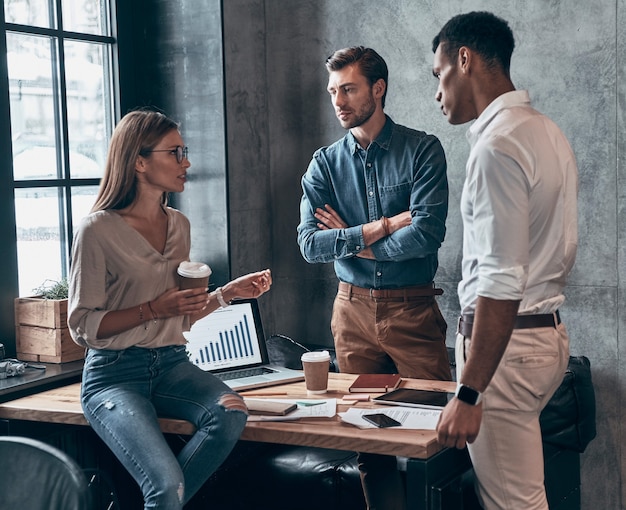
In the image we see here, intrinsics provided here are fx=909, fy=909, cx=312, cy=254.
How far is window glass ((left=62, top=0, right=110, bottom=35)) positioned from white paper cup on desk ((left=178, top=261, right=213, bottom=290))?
66.9 inches

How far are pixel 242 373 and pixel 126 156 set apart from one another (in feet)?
3.03

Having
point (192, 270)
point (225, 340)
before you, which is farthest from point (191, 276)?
point (225, 340)

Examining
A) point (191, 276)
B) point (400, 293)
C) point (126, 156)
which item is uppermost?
point (126, 156)

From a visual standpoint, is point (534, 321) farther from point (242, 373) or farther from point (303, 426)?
point (242, 373)

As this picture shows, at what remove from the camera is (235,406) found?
8.69 ft

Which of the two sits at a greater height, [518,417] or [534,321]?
[534,321]

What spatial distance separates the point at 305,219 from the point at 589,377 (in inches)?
51.0

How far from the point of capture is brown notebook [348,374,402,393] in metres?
2.98

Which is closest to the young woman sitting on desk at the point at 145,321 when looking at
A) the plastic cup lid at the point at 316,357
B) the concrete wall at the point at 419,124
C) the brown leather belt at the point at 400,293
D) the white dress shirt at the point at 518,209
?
the plastic cup lid at the point at 316,357

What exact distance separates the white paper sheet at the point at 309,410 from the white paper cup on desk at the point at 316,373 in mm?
72

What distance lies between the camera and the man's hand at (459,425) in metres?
2.12

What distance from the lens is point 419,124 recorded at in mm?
4230

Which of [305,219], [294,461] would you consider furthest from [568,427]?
[305,219]

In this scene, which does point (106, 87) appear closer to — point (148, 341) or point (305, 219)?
point (305, 219)
